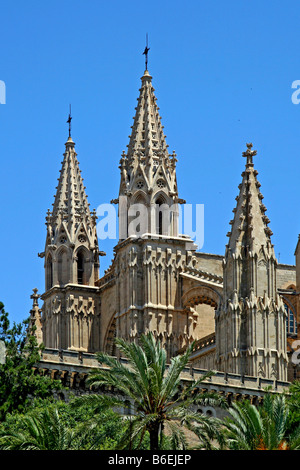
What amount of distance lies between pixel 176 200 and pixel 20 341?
714 inches

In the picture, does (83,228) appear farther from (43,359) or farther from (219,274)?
(43,359)

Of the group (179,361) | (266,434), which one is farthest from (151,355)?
(266,434)

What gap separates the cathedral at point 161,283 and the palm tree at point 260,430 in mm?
19464

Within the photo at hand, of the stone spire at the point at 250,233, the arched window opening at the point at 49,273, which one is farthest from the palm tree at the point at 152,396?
the arched window opening at the point at 49,273

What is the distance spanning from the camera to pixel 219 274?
9450 centimetres

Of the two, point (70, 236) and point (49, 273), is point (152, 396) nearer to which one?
point (70, 236)

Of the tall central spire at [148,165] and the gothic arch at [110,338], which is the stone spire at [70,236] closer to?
the gothic arch at [110,338]

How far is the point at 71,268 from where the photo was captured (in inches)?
3772

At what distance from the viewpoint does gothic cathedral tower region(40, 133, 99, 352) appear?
3740 inches

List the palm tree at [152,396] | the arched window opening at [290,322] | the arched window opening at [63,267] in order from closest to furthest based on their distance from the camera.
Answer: the palm tree at [152,396] < the arched window opening at [290,322] < the arched window opening at [63,267]

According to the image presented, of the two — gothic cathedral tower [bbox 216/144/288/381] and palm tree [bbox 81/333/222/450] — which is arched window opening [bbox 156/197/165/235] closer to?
gothic cathedral tower [bbox 216/144/288/381]

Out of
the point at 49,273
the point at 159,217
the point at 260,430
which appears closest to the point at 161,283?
the point at 159,217

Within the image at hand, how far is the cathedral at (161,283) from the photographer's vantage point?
3270 inches

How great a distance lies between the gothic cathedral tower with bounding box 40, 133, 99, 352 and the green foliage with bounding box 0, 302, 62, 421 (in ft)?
61.3
